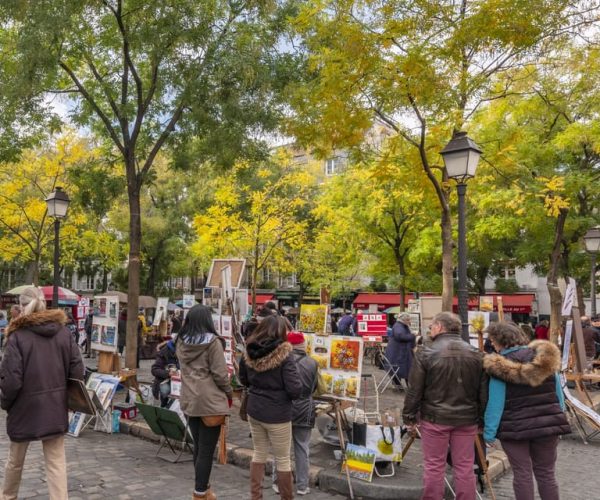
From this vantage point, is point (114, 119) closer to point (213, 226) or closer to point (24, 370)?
point (24, 370)

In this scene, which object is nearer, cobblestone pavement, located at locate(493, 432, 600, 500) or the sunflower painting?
cobblestone pavement, located at locate(493, 432, 600, 500)

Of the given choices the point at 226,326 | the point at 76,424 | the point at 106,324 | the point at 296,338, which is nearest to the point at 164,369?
the point at 226,326

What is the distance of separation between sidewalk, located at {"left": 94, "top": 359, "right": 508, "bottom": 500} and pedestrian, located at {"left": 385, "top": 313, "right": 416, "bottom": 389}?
4.12 m

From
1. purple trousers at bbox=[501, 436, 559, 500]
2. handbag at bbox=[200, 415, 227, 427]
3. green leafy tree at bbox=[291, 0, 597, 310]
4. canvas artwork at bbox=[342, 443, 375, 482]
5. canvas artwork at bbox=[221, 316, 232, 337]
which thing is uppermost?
green leafy tree at bbox=[291, 0, 597, 310]

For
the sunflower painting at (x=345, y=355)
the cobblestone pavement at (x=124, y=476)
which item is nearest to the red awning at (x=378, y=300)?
the sunflower painting at (x=345, y=355)

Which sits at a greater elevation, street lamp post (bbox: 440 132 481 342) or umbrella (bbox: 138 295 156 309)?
street lamp post (bbox: 440 132 481 342)

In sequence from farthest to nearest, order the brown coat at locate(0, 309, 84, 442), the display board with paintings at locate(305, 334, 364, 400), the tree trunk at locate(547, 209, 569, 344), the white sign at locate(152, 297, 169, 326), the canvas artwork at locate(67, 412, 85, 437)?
the white sign at locate(152, 297, 169, 326)
the tree trunk at locate(547, 209, 569, 344)
the canvas artwork at locate(67, 412, 85, 437)
the display board with paintings at locate(305, 334, 364, 400)
the brown coat at locate(0, 309, 84, 442)

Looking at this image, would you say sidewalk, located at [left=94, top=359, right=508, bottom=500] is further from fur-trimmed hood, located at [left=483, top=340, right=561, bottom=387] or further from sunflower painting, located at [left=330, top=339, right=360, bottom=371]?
fur-trimmed hood, located at [left=483, top=340, right=561, bottom=387]

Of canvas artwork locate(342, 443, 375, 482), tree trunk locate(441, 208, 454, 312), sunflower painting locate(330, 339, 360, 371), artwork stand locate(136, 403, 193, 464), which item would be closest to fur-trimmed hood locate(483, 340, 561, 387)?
canvas artwork locate(342, 443, 375, 482)

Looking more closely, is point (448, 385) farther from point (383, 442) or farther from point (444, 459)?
point (383, 442)

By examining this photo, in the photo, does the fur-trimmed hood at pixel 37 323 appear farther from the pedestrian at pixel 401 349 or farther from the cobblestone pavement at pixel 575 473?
the pedestrian at pixel 401 349

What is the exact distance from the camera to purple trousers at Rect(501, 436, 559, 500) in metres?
4.39

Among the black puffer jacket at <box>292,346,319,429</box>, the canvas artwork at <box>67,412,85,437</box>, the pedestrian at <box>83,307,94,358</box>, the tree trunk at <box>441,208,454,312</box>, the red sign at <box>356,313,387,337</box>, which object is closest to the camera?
the black puffer jacket at <box>292,346,319,429</box>

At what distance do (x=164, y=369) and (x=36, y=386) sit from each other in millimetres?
3694
